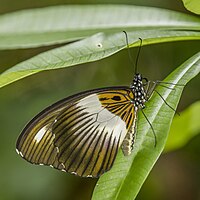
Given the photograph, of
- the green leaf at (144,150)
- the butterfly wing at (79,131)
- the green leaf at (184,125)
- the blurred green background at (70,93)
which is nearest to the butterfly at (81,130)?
the butterfly wing at (79,131)

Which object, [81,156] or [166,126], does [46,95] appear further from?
Answer: [166,126]

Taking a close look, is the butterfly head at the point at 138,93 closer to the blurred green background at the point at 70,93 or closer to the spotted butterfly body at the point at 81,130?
the spotted butterfly body at the point at 81,130

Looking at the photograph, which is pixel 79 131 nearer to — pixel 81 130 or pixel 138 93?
pixel 81 130

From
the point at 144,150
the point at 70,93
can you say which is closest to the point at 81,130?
the point at 144,150

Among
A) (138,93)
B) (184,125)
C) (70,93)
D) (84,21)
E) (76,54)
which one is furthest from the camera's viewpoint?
(70,93)

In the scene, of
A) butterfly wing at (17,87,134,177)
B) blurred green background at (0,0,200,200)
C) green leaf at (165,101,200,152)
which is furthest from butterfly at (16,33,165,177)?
blurred green background at (0,0,200,200)

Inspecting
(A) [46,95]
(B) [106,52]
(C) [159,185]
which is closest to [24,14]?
(B) [106,52]
